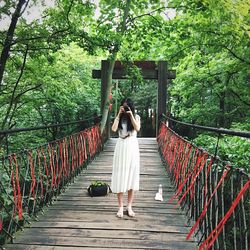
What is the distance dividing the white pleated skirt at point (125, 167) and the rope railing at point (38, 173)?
0.95 metres

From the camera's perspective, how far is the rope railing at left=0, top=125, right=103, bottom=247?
3232 millimetres

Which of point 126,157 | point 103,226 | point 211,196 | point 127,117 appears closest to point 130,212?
point 103,226

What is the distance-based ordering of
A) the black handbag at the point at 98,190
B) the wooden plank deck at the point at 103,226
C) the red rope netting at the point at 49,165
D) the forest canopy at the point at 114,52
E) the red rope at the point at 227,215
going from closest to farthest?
the red rope at the point at 227,215, the wooden plank deck at the point at 103,226, the red rope netting at the point at 49,165, the black handbag at the point at 98,190, the forest canopy at the point at 114,52

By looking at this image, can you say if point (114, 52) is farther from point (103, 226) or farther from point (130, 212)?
point (103, 226)

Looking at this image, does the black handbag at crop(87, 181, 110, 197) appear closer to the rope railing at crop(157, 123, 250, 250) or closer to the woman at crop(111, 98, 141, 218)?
the woman at crop(111, 98, 141, 218)

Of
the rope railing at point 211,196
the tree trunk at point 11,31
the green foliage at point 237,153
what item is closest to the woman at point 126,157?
the rope railing at point 211,196

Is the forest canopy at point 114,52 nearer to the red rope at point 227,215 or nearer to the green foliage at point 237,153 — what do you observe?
the green foliage at point 237,153

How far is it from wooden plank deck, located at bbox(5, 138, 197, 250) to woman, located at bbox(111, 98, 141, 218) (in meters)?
0.34

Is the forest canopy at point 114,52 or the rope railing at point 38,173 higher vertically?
the forest canopy at point 114,52

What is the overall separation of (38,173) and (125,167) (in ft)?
4.81

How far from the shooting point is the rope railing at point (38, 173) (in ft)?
10.6

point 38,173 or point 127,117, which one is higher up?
point 127,117

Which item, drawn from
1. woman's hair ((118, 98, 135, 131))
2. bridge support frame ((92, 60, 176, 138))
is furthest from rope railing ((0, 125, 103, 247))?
bridge support frame ((92, 60, 176, 138))

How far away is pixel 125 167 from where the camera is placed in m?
3.95
